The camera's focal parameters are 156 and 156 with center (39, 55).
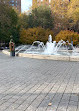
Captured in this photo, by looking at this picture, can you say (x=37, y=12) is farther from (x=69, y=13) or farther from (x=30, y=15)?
(x=69, y=13)

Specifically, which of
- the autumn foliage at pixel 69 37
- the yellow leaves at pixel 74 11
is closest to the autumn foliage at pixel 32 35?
the autumn foliage at pixel 69 37

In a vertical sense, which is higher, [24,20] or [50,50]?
[24,20]

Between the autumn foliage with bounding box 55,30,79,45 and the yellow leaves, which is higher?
the yellow leaves

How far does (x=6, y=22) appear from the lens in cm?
3556

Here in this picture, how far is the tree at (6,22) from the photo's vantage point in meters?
34.6

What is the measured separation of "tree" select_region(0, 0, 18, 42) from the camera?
34.6 metres

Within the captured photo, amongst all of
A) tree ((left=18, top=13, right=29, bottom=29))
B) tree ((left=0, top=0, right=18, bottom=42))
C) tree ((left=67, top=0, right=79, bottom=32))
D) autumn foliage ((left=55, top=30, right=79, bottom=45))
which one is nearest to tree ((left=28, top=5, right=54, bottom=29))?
tree ((left=18, top=13, right=29, bottom=29))

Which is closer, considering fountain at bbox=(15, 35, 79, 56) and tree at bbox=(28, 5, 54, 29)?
fountain at bbox=(15, 35, 79, 56)

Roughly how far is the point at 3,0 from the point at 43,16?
12.8 meters

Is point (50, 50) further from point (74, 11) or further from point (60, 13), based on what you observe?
point (60, 13)

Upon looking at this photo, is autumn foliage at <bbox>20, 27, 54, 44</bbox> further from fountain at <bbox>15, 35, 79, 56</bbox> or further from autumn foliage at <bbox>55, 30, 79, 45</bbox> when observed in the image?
autumn foliage at <bbox>55, 30, 79, 45</bbox>

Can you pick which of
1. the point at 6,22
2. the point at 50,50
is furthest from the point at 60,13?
the point at 50,50

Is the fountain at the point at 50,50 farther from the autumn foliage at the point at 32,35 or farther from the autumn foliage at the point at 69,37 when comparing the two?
the autumn foliage at the point at 69,37

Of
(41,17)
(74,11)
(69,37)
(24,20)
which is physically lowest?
(69,37)
